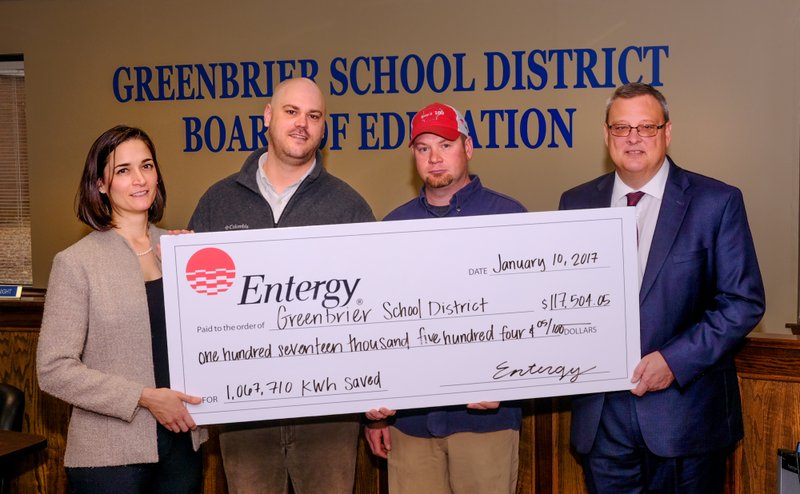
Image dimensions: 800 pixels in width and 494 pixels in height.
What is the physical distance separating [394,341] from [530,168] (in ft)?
10.1

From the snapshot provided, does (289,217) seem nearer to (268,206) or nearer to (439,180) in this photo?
(268,206)

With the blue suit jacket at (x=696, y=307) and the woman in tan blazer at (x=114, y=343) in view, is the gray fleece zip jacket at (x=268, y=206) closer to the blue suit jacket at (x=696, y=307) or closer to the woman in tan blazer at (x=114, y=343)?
the woman in tan blazer at (x=114, y=343)

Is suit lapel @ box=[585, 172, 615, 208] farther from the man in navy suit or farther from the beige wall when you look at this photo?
the beige wall

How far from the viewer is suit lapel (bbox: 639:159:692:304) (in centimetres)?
210

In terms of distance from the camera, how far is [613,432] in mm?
2184

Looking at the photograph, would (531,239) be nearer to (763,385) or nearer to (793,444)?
(763,385)

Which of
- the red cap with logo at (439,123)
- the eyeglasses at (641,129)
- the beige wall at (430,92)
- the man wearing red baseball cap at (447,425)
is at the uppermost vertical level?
the beige wall at (430,92)

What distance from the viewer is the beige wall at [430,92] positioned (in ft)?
15.4

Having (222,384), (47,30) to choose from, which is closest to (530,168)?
(222,384)

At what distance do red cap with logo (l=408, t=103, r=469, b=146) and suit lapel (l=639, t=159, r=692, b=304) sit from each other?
2.25ft

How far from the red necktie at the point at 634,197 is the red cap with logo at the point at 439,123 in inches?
22.9

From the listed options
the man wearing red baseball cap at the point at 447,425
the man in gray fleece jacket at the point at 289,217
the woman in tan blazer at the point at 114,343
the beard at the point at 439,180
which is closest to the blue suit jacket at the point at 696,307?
the man wearing red baseball cap at the point at 447,425

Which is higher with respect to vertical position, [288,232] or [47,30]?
[47,30]

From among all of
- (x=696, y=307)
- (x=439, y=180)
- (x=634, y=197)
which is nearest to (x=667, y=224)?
(x=634, y=197)
